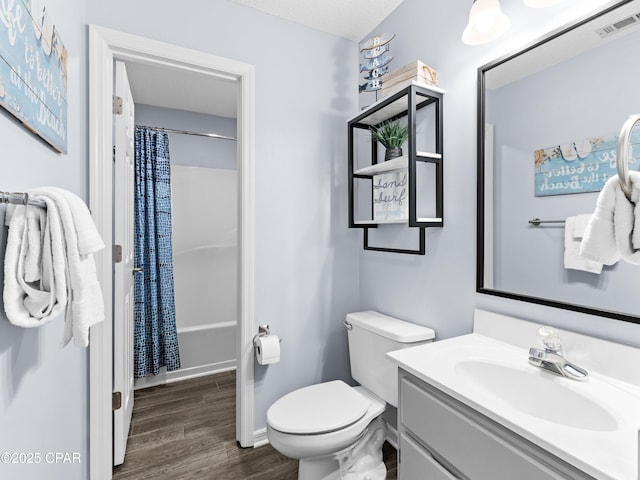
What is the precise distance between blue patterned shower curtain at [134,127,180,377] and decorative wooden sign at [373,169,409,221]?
5.74 ft

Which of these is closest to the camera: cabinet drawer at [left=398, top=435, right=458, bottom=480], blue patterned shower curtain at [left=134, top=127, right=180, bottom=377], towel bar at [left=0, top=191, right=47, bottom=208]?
towel bar at [left=0, top=191, right=47, bottom=208]

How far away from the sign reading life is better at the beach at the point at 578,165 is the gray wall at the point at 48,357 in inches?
59.8

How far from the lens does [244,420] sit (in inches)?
70.1

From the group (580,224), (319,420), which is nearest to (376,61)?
(580,224)

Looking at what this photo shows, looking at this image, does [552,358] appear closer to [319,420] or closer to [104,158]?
[319,420]

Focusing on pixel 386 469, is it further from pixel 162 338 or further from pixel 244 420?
pixel 162 338

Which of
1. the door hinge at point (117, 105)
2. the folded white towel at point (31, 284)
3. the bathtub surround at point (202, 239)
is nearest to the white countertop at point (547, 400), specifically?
the folded white towel at point (31, 284)

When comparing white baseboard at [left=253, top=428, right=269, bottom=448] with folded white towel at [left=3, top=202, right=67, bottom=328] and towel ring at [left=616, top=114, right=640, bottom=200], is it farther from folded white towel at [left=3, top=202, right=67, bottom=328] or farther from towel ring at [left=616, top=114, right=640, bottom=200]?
towel ring at [left=616, top=114, right=640, bottom=200]

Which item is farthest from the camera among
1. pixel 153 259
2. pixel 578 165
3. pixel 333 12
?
pixel 153 259

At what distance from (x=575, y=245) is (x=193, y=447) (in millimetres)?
2056

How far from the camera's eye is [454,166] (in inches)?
58.3

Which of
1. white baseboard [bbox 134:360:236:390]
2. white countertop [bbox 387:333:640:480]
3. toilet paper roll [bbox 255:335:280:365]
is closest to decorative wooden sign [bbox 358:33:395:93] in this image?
white countertop [bbox 387:333:640:480]

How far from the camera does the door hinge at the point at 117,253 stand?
1.57m

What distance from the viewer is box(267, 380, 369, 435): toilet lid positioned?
1.33 metres
